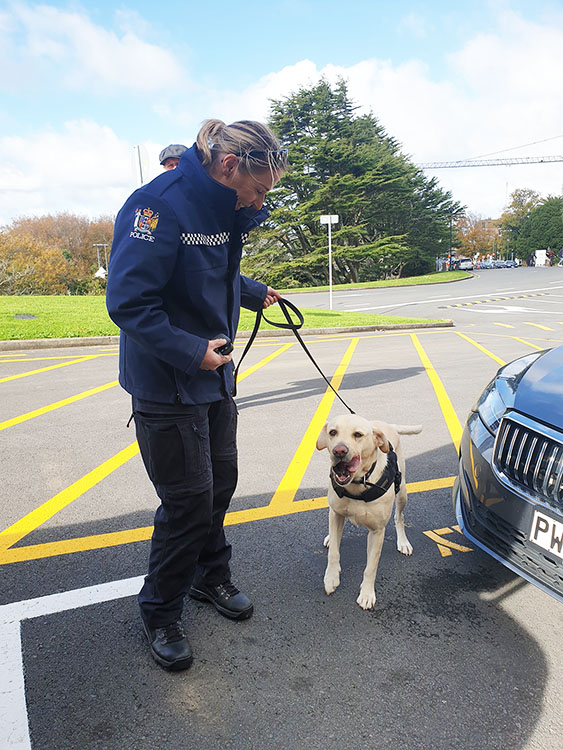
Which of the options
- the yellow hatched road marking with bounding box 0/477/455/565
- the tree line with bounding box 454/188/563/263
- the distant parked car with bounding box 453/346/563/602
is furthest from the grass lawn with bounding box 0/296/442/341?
the tree line with bounding box 454/188/563/263

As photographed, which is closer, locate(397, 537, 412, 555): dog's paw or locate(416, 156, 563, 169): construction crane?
locate(397, 537, 412, 555): dog's paw

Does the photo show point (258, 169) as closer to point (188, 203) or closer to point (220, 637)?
point (188, 203)

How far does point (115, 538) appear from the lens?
325cm

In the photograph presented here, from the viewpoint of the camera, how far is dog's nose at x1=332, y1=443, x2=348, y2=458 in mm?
2457

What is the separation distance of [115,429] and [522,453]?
4.21m

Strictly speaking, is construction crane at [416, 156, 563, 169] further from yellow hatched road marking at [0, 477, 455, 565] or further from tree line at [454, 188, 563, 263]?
yellow hatched road marking at [0, 477, 455, 565]

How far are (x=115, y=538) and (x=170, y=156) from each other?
3.50 m

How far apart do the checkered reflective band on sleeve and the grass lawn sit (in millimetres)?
10220

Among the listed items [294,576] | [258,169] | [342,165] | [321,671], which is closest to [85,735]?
[321,671]

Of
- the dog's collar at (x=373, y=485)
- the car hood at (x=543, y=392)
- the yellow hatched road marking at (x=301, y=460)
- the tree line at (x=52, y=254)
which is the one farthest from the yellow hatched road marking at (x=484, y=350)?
the tree line at (x=52, y=254)

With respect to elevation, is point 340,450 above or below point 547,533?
above

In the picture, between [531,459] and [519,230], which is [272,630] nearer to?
[531,459]

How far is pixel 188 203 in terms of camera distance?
2.02 meters

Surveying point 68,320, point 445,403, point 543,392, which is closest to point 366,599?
point 543,392
